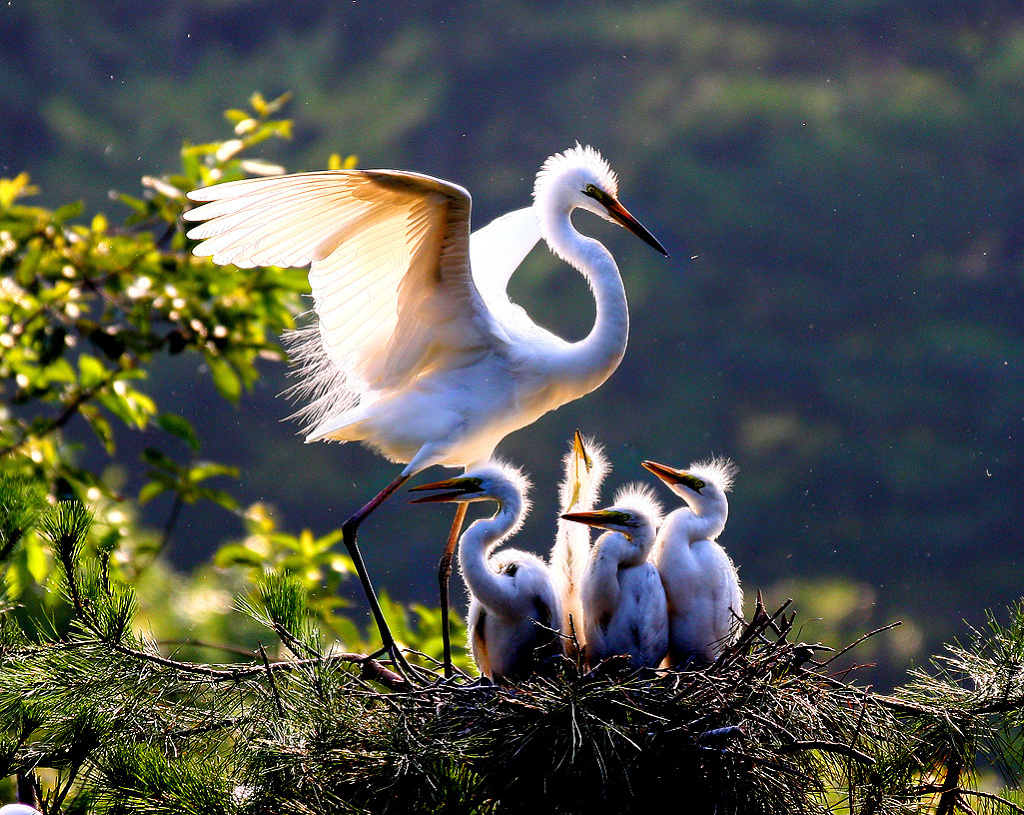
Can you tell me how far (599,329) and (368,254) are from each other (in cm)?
39

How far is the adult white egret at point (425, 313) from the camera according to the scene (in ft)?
4.94

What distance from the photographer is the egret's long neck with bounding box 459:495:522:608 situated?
1443 mm

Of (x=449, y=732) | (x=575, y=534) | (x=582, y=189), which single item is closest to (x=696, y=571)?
(x=575, y=534)

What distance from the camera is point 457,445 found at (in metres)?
1.70

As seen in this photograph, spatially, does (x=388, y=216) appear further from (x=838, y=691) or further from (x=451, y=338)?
(x=838, y=691)

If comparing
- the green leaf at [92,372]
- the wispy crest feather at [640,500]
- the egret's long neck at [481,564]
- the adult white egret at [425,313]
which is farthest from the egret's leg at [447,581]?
the green leaf at [92,372]

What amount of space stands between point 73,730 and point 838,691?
858 mm

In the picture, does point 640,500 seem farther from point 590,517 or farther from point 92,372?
point 92,372

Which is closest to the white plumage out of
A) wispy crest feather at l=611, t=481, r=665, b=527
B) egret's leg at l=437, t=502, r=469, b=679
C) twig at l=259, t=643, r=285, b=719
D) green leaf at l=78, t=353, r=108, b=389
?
egret's leg at l=437, t=502, r=469, b=679

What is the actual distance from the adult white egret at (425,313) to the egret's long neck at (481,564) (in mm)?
149

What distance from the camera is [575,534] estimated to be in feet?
5.37

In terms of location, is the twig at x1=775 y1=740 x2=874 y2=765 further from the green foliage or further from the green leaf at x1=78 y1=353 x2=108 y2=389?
the green leaf at x1=78 y1=353 x2=108 y2=389

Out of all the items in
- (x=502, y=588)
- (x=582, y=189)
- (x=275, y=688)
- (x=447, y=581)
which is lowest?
(x=275, y=688)

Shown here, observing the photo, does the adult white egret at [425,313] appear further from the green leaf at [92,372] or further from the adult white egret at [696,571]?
the green leaf at [92,372]
